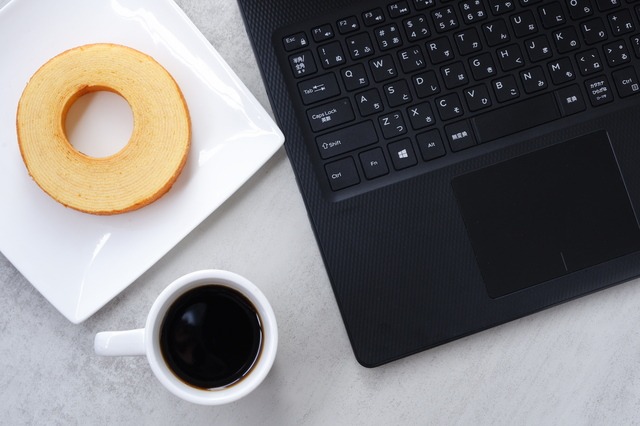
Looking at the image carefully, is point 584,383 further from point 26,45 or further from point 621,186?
point 26,45

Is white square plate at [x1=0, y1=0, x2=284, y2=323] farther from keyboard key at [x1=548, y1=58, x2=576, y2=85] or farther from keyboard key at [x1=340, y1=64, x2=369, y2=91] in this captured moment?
keyboard key at [x1=548, y1=58, x2=576, y2=85]

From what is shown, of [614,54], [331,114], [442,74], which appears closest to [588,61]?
[614,54]

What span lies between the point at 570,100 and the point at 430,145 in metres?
0.13

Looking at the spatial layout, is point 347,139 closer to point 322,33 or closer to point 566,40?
point 322,33

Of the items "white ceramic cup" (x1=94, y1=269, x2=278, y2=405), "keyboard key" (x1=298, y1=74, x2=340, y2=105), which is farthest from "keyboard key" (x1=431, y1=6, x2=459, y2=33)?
"white ceramic cup" (x1=94, y1=269, x2=278, y2=405)

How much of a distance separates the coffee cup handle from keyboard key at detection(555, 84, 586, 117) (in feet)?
1.32

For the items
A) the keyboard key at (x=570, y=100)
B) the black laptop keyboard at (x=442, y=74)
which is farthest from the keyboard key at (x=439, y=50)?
the keyboard key at (x=570, y=100)

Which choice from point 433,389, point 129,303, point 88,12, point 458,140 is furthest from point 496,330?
point 88,12

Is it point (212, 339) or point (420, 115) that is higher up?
point (420, 115)

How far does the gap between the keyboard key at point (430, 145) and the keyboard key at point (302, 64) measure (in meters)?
0.11

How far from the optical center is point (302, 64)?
542 millimetres

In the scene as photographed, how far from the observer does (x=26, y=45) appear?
571 millimetres

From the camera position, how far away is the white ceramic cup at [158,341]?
48 cm

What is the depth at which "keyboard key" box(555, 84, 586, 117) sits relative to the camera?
561mm
